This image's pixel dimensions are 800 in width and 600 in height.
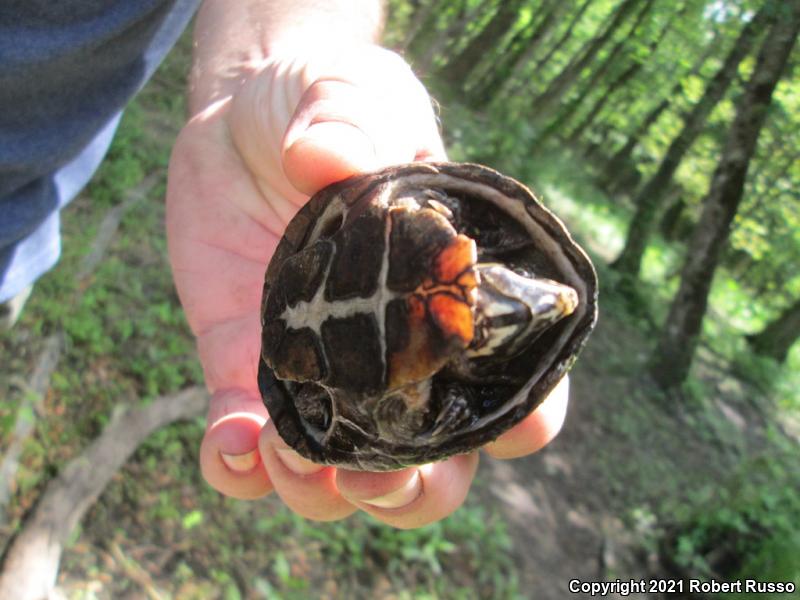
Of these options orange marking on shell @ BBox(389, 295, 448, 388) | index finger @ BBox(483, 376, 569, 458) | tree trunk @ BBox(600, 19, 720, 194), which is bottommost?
tree trunk @ BBox(600, 19, 720, 194)

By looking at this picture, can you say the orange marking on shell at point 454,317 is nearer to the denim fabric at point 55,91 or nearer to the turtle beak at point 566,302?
the turtle beak at point 566,302

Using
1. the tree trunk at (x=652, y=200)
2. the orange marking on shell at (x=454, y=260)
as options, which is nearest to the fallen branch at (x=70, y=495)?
the orange marking on shell at (x=454, y=260)

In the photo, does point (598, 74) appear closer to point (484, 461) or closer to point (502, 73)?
point (502, 73)

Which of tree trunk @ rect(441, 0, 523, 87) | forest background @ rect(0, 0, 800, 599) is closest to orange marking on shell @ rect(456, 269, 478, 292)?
forest background @ rect(0, 0, 800, 599)

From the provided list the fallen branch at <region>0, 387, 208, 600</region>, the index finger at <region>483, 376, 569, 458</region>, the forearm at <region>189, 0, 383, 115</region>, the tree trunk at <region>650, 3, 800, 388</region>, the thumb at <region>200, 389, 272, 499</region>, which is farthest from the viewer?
the tree trunk at <region>650, 3, 800, 388</region>

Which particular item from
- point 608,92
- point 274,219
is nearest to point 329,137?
point 274,219

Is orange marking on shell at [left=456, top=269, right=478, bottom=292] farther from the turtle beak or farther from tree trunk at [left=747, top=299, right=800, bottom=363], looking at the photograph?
tree trunk at [left=747, top=299, right=800, bottom=363]

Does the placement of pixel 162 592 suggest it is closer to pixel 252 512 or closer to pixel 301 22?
pixel 252 512
